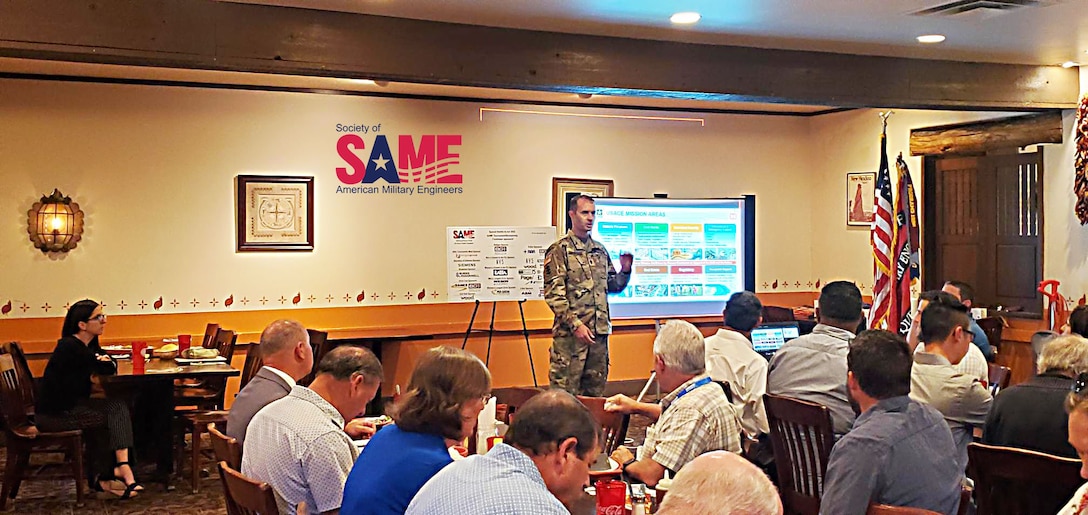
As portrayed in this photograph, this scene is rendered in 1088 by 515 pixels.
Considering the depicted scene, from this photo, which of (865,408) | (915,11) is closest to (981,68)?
(915,11)

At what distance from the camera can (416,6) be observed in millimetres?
5359

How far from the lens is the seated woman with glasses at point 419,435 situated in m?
2.77

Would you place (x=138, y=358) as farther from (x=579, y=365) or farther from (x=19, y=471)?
(x=579, y=365)

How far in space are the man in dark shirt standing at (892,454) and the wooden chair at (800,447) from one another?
23.4 inches

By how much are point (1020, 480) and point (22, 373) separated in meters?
6.15

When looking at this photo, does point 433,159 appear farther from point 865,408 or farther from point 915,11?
point 865,408

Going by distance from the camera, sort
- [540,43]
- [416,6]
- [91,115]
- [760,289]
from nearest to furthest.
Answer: [416,6] → [540,43] → [91,115] → [760,289]

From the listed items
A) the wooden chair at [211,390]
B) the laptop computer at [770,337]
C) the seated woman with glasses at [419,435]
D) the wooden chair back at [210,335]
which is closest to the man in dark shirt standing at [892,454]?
the seated woman with glasses at [419,435]

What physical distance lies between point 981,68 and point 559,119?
3680mm

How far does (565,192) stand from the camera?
9.60 metres

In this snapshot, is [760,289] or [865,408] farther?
[760,289]

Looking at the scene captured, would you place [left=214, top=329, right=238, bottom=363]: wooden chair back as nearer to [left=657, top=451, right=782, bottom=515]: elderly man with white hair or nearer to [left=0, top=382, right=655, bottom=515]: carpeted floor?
[left=0, top=382, right=655, bottom=515]: carpeted floor

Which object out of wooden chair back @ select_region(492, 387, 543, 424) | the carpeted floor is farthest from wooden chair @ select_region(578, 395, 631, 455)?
the carpeted floor

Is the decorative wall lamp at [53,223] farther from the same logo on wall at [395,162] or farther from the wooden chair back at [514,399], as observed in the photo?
the wooden chair back at [514,399]
